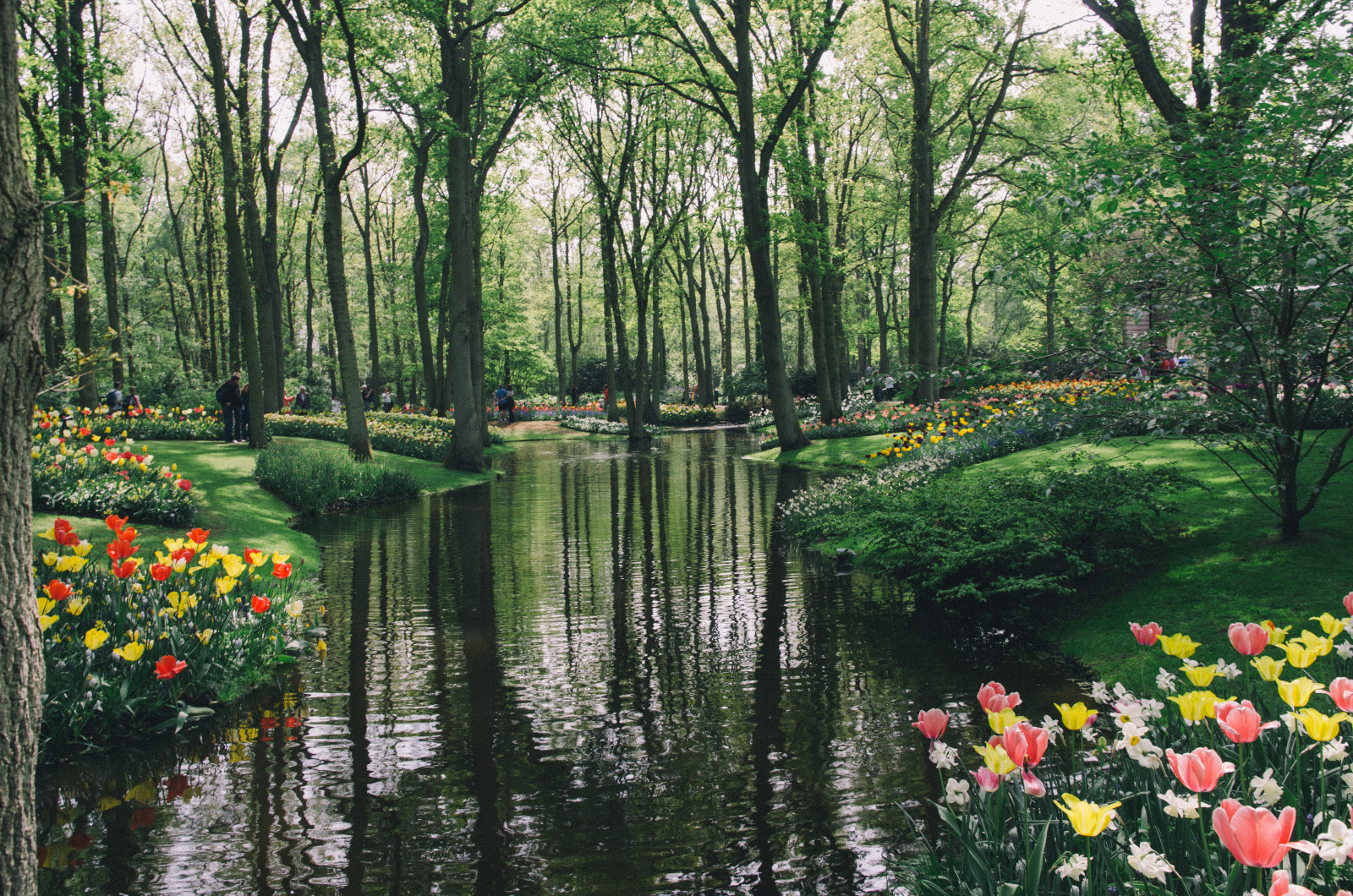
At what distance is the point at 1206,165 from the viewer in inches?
230

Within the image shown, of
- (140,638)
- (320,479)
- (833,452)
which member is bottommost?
(140,638)

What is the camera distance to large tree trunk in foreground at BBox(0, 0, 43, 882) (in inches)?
84.2

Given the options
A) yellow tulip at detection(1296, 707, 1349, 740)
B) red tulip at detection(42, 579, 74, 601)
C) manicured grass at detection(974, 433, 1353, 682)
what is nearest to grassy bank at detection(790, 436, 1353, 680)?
manicured grass at detection(974, 433, 1353, 682)

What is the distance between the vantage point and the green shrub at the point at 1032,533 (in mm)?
6750

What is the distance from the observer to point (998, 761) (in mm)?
2135

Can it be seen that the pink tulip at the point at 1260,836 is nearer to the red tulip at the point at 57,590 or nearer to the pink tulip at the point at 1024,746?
the pink tulip at the point at 1024,746

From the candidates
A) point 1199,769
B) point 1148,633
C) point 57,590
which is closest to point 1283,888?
point 1199,769

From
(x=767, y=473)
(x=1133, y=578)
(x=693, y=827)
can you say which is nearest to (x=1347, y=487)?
(x=1133, y=578)

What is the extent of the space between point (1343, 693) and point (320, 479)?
14.4m

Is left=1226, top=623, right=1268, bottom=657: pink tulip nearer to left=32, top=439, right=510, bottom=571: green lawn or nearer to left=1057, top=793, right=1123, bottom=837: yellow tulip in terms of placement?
left=1057, top=793, right=1123, bottom=837: yellow tulip

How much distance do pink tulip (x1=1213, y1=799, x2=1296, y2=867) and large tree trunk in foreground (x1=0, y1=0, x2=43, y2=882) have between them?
107 inches

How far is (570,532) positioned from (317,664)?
19.2 feet

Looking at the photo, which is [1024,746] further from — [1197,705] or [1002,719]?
[1197,705]

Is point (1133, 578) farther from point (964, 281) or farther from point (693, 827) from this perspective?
point (964, 281)
